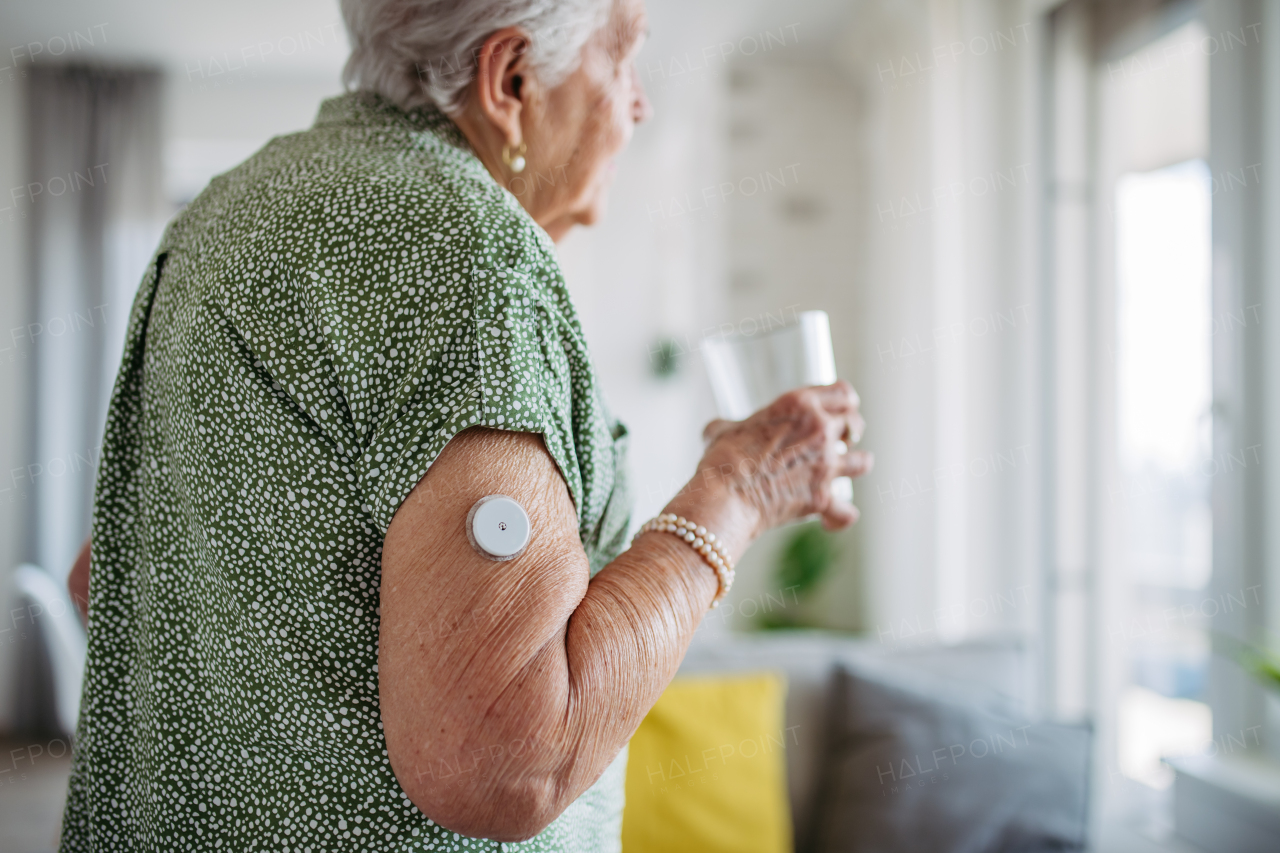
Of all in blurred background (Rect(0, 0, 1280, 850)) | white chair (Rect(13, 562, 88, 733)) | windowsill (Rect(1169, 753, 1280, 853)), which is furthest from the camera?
white chair (Rect(13, 562, 88, 733))

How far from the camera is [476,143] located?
2.19 feet

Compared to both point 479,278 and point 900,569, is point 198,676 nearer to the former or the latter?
point 479,278

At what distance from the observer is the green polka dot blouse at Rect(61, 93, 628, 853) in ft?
1.48

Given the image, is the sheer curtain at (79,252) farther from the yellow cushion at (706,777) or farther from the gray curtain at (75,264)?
the yellow cushion at (706,777)

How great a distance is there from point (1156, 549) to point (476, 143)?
2.30 m

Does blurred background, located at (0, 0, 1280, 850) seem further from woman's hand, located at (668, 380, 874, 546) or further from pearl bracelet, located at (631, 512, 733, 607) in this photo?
pearl bracelet, located at (631, 512, 733, 607)

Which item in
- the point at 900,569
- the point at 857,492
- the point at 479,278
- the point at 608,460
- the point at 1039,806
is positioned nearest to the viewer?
the point at 479,278

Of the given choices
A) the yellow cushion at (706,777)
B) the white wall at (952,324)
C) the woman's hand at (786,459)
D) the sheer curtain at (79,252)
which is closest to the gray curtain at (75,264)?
the sheer curtain at (79,252)

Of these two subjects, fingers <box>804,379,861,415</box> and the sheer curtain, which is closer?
fingers <box>804,379,861,415</box>

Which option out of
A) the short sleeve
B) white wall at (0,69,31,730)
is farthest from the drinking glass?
white wall at (0,69,31,730)

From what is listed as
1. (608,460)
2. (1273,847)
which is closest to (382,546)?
(608,460)

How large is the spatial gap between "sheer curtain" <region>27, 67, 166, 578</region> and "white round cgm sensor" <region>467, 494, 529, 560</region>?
4.27m

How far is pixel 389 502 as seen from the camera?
44 centimetres

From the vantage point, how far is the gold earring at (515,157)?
0.68m
